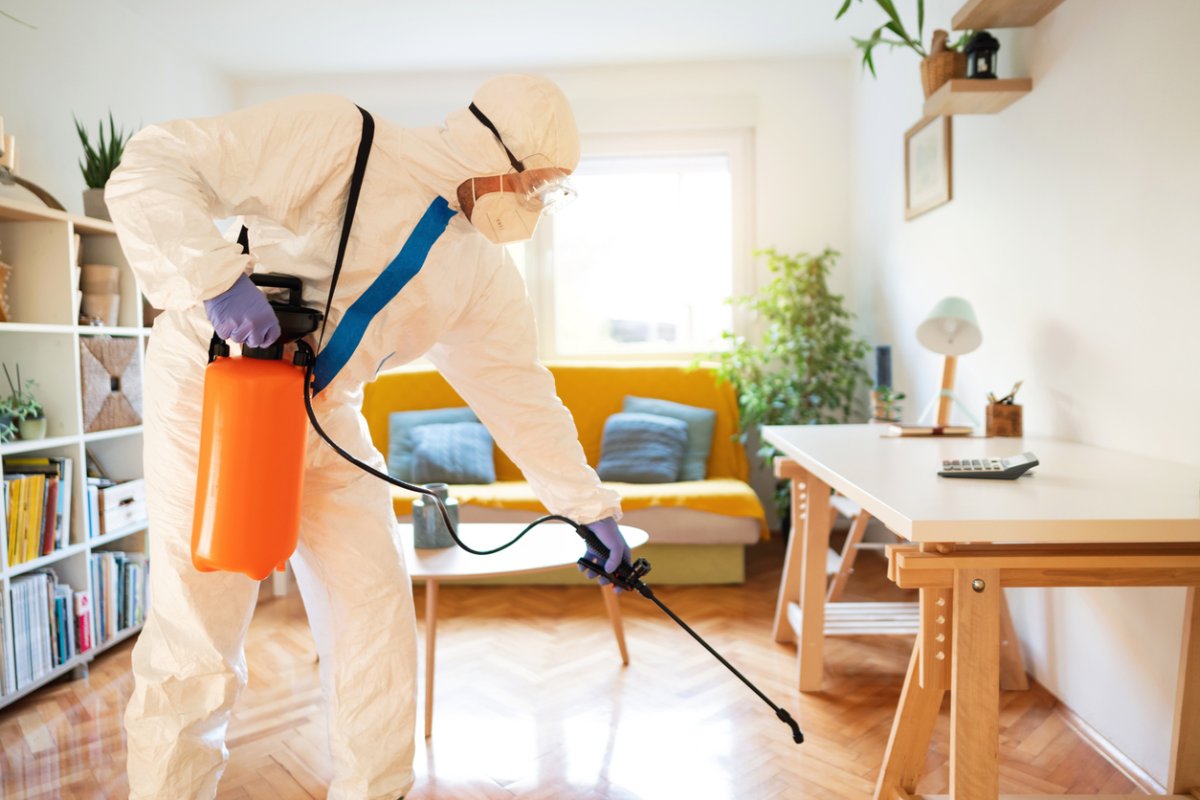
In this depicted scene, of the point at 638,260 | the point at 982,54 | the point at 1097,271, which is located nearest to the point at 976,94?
the point at 982,54

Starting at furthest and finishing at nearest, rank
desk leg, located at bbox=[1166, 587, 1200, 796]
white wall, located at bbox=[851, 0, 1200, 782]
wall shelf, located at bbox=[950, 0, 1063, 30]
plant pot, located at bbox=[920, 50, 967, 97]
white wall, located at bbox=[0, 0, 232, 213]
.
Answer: white wall, located at bbox=[0, 0, 232, 213] → plant pot, located at bbox=[920, 50, 967, 97] → wall shelf, located at bbox=[950, 0, 1063, 30] → white wall, located at bbox=[851, 0, 1200, 782] → desk leg, located at bbox=[1166, 587, 1200, 796]

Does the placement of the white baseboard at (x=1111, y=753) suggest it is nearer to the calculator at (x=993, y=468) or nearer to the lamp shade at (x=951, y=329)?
the calculator at (x=993, y=468)

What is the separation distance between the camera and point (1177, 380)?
1839 mm

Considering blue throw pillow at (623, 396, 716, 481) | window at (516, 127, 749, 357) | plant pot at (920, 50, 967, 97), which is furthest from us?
window at (516, 127, 749, 357)

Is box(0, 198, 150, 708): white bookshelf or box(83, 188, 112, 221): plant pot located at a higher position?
box(83, 188, 112, 221): plant pot

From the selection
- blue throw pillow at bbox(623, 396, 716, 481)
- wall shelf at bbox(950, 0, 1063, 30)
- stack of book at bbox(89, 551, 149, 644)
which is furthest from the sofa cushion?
wall shelf at bbox(950, 0, 1063, 30)

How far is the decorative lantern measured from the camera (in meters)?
2.43

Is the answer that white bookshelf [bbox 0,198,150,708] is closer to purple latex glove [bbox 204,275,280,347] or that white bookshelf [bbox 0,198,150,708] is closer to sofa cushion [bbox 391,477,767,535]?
sofa cushion [bbox 391,477,767,535]

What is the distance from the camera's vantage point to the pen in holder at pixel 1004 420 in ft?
7.80

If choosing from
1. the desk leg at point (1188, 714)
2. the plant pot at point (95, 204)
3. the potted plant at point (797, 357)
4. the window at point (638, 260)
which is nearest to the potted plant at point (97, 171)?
the plant pot at point (95, 204)

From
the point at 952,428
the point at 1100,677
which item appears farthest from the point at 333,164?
the point at 1100,677

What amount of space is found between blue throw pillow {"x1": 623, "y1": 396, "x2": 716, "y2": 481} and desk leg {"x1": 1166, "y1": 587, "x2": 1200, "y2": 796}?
7.42 feet

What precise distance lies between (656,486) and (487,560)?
1.45 meters

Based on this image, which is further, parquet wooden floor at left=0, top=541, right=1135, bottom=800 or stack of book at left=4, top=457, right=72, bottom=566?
stack of book at left=4, top=457, right=72, bottom=566
